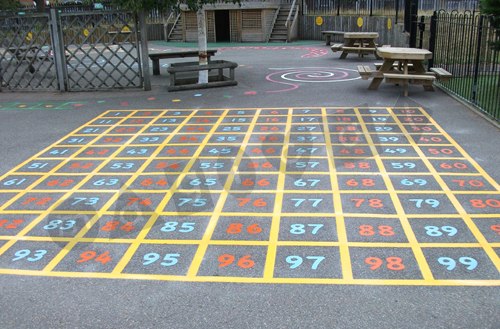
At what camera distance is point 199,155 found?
7.52 m

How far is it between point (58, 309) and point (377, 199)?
358cm

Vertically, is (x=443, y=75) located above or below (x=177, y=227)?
above

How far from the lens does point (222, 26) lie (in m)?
30.3

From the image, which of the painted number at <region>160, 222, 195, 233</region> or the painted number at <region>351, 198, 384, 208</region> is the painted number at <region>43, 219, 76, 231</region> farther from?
the painted number at <region>351, 198, 384, 208</region>

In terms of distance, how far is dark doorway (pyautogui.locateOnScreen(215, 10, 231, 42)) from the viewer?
1177 inches

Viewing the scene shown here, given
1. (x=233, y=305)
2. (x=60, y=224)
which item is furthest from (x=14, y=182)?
(x=233, y=305)

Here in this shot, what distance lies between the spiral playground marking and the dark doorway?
14820mm

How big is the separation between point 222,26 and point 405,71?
2060cm

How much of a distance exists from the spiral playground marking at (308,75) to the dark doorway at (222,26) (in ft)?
48.6

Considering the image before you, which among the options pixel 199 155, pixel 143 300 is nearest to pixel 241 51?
pixel 199 155

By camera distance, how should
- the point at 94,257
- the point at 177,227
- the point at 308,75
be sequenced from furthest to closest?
the point at 308,75 → the point at 177,227 → the point at 94,257

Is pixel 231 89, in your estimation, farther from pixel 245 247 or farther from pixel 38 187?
pixel 245 247

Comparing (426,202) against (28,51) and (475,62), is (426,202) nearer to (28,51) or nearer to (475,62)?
(475,62)

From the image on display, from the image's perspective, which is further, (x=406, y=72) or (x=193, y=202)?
(x=406, y=72)
